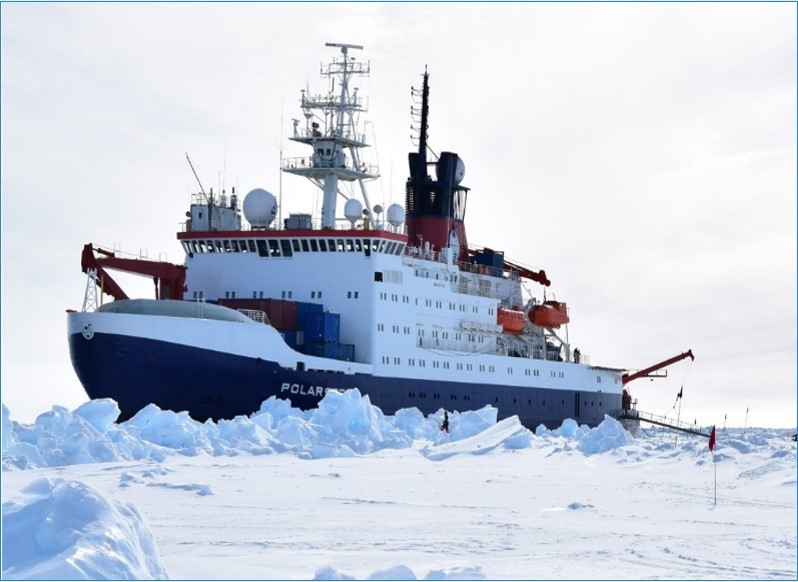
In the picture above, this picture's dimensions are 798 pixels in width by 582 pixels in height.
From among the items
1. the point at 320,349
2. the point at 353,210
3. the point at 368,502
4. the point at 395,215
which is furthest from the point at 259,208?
the point at 368,502

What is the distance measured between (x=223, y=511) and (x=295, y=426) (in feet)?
36.5

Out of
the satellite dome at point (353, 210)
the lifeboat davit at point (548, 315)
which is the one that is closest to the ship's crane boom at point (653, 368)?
the lifeboat davit at point (548, 315)

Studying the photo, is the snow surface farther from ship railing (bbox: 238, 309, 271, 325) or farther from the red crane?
the red crane

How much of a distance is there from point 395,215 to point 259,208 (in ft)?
17.2

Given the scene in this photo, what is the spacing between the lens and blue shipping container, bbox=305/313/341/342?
39375 millimetres

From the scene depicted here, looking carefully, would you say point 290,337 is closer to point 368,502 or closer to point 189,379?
point 189,379

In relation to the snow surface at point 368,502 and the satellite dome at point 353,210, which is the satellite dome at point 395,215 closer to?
the satellite dome at point 353,210

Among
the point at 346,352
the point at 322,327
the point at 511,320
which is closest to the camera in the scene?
the point at 322,327

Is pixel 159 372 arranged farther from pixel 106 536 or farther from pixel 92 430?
pixel 106 536

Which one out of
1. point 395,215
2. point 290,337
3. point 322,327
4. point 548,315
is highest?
point 395,215

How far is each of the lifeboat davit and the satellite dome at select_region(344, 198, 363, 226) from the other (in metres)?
12.7

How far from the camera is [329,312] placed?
40.5 m

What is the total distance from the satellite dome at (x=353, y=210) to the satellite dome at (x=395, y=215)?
7.25 feet

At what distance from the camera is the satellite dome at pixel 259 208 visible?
41906 millimetres
